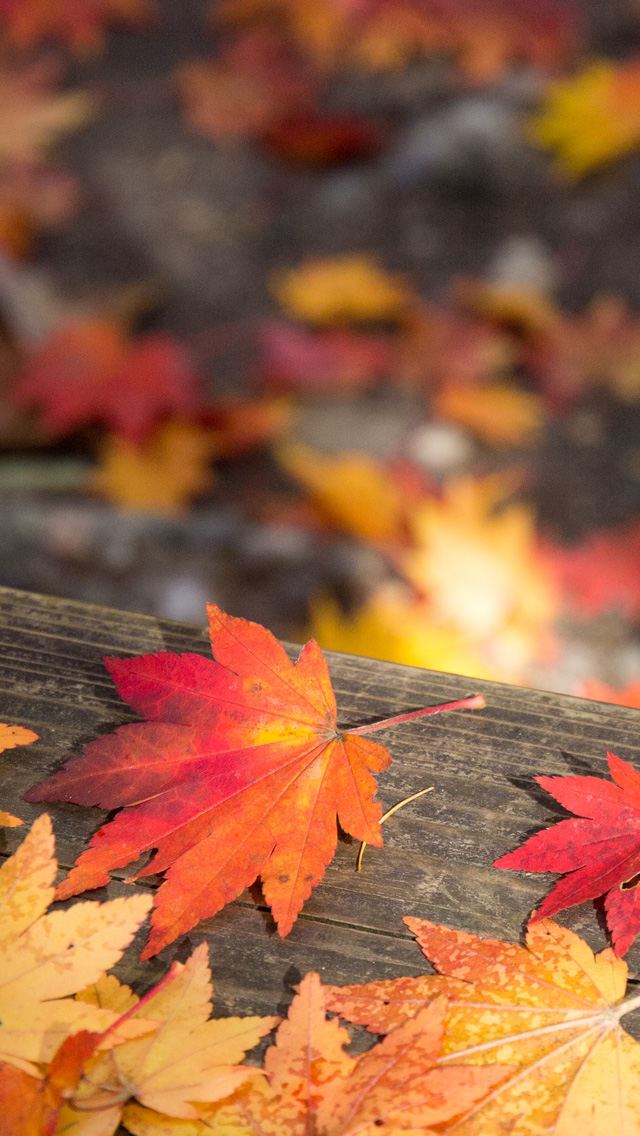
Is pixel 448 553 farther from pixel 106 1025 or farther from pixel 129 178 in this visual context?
pixel 129 178

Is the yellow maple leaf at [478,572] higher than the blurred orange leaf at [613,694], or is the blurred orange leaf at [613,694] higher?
the yellow maple leaf at [478,572]

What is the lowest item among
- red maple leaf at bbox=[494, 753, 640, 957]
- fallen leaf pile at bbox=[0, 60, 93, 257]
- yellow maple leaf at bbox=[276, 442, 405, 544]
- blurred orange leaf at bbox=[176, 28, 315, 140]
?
red maple leaf at bbox=[494, 753, 640, 957]

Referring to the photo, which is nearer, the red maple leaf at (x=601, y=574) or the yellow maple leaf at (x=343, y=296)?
the red maple leaf at (x=601, y=574)

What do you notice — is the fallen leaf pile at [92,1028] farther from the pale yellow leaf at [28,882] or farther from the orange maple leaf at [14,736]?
the orange maple leaf at [14,736]

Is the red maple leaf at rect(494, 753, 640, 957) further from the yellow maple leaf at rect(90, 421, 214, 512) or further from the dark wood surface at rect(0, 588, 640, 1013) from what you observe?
the yellow maple leaf at rect(90, 421, 214, 512)

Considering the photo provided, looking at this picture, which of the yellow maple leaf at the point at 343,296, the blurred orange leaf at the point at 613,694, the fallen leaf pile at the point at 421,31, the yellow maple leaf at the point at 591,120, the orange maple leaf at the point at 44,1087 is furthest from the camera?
the fallen leaf pile at the point at 421,31

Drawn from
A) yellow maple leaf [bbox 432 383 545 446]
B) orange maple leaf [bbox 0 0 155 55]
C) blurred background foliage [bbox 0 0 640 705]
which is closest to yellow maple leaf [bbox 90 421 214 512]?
blurred background foliage [bbox 0 0 640 705]

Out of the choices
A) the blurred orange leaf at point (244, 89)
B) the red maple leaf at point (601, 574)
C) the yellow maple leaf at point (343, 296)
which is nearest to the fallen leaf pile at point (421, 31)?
the blurred orange leaf at point (244, 89)
